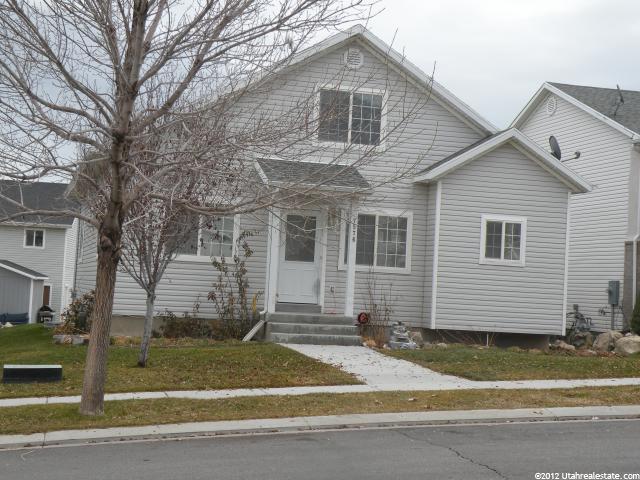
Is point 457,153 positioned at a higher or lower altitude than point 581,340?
higher

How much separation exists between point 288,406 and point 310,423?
1.04 metres

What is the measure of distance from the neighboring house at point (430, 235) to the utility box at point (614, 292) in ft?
10.7

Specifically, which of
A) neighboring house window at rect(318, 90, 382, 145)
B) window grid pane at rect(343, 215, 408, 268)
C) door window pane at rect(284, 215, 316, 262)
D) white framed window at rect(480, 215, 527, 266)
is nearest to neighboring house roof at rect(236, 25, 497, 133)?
neighboring house window at rect(318, 90, 382, 145)

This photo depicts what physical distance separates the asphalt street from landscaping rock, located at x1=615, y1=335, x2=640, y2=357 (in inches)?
339

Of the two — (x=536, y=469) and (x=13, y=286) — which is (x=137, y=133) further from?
(x=13, y=286)

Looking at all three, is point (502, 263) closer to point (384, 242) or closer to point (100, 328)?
point (384, 242)

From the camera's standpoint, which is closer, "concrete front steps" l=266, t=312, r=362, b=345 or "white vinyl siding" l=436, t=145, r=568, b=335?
"concrete front steps" l=266, t=312, r=362, b=345

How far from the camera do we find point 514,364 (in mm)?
15750

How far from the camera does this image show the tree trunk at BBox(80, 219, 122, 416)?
408 inches

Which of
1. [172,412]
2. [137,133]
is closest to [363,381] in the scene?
[172,412]

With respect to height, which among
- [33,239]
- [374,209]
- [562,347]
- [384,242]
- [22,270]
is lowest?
[562,347]

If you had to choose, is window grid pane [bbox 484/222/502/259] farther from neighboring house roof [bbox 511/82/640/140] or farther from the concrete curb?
the concrete curb

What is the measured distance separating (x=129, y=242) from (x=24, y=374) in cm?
278

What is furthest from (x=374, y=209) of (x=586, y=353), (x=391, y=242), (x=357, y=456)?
(x=357, y=456)
